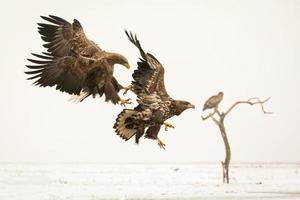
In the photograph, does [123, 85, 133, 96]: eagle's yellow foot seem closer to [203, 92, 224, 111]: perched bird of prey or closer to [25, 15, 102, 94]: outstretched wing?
[25, 15, 102, 94]: outstretched wing

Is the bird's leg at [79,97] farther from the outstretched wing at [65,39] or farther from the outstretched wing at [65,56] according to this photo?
the outstretched wing at [65,39]

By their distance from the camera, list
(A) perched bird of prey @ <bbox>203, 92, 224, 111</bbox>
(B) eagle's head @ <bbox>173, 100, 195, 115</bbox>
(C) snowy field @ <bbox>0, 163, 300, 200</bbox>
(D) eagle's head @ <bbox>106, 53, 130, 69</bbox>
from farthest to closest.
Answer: (C) snowy field @ <bbox>0, 163, 300, 200</bbox>
(A) perched bird of prey @ <bbox>203, 92, 224, 111</bbox>
(B) eagle's head @ <bbox>173, 100, 195, 115</bbox>
(D) eagle's head @ <bbox>106, 53, 130, 69</bbox>

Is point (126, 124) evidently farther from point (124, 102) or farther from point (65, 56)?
point (65, 56)

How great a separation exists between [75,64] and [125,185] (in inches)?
322

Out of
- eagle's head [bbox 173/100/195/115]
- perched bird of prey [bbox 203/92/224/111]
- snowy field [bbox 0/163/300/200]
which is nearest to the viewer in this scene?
eagle's head [bbox 173/100/195/115]

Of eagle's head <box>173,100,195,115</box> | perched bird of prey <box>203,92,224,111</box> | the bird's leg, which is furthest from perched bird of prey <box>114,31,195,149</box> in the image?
perched bird of prey <box>203,92,224,111</box>

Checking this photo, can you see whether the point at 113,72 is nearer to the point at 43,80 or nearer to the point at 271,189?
the point at 43,80

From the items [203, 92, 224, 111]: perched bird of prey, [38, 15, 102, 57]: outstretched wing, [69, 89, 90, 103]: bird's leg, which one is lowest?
[69, 89, 90, 103]: bird's leg

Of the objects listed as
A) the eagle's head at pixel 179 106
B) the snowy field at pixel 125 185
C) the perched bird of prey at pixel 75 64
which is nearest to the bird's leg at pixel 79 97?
the perched bird of prey at pixel 75 64

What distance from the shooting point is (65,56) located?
2312mm

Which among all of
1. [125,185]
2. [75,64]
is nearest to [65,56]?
[75,64]

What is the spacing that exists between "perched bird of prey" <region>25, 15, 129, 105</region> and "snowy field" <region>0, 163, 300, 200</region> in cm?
586

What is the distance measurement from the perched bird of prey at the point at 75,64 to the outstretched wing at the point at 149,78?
84 mm

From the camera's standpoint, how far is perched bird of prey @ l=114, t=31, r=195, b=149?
225cm
